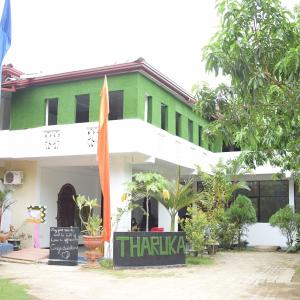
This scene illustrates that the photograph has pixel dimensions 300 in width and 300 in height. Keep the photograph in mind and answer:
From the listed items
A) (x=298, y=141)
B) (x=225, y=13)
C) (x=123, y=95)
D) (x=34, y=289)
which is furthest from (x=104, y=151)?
(x=225, y=13)

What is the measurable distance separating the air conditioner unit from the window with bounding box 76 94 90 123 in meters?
2.91

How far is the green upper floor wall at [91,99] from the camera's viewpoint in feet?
49.0

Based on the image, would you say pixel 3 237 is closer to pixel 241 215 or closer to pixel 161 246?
pixel 161 246

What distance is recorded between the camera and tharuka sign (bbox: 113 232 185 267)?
1229cm

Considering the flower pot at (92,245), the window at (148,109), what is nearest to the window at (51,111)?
the window at (148,109)

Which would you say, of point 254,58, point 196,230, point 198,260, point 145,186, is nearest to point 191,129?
point 196,230

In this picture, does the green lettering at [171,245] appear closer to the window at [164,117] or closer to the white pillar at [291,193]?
the window at [164,117]

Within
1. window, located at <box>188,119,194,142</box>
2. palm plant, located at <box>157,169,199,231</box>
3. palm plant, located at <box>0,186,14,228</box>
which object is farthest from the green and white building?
palm plant, located at <box>157,169,199,231</box>

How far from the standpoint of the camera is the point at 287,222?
1820 centimetres

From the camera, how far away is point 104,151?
1268 centimetres

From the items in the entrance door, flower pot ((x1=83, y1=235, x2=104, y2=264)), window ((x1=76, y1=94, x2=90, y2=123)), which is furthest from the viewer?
the entrance door

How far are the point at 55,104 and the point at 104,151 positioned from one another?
15.7 feet

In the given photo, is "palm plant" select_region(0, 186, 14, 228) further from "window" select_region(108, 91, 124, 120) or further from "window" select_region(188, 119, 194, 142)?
"window" select_region(188, 119, 194, 142)

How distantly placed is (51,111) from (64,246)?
5.56 m
